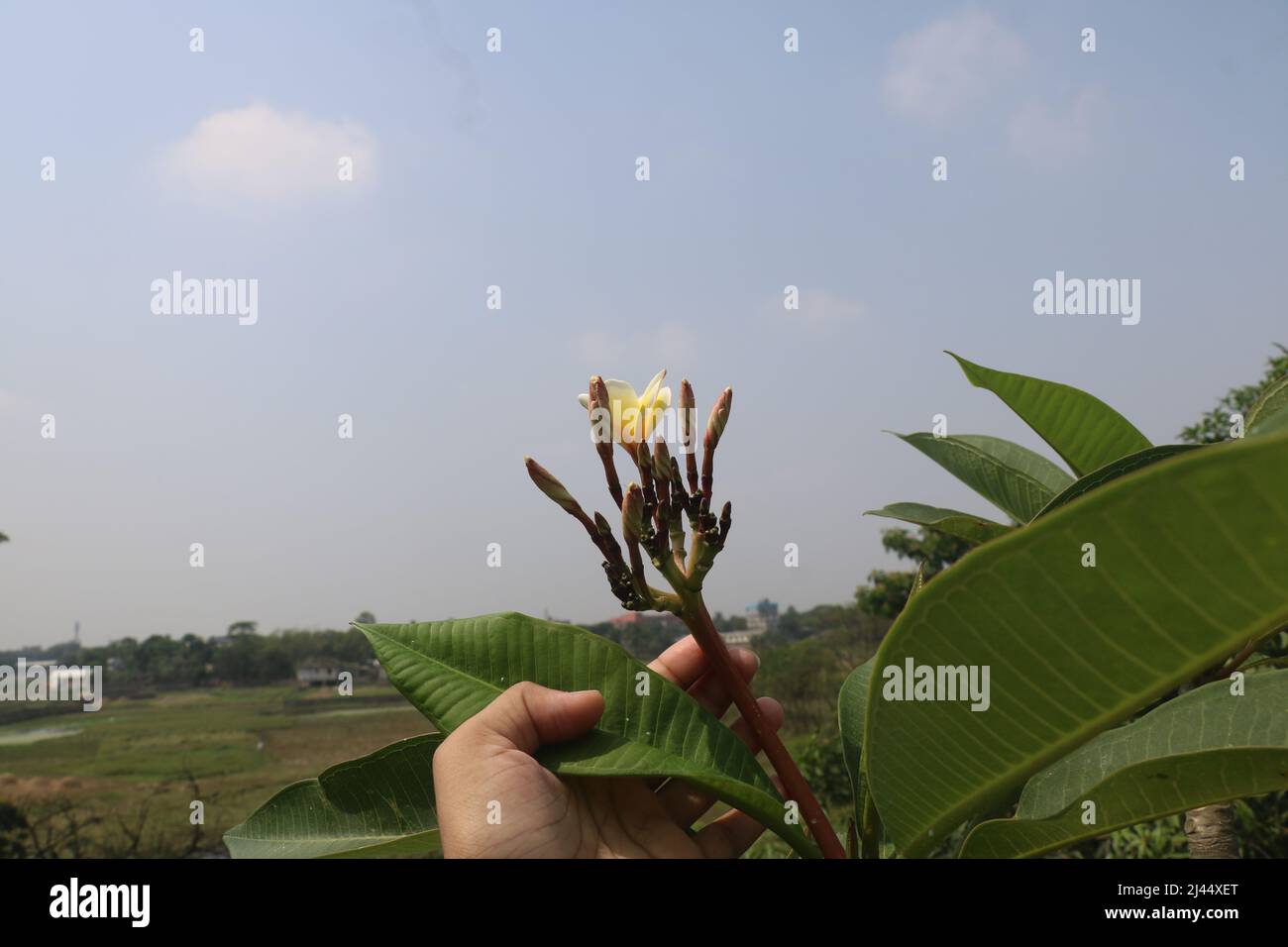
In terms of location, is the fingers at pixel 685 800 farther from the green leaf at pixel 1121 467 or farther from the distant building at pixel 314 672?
the distant building at pixel 314 672

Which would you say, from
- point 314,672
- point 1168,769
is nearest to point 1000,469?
point 1168,769

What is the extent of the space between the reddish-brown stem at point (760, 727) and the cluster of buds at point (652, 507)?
0.03 metres

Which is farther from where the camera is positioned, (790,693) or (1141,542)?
(790,693)

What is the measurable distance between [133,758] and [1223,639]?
15027 mm

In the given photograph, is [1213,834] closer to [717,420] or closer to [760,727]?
[760,727]

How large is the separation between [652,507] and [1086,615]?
1.14 ft

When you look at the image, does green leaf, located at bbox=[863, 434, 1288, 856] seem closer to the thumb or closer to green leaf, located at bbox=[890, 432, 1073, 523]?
the thumb

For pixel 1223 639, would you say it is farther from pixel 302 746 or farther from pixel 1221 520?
pixel 302 746

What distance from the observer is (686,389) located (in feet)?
2.48

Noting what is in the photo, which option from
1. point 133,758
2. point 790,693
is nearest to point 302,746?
point 133,758

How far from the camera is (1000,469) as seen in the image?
44.3 inches

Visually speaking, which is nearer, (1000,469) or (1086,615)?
(1086,615)
